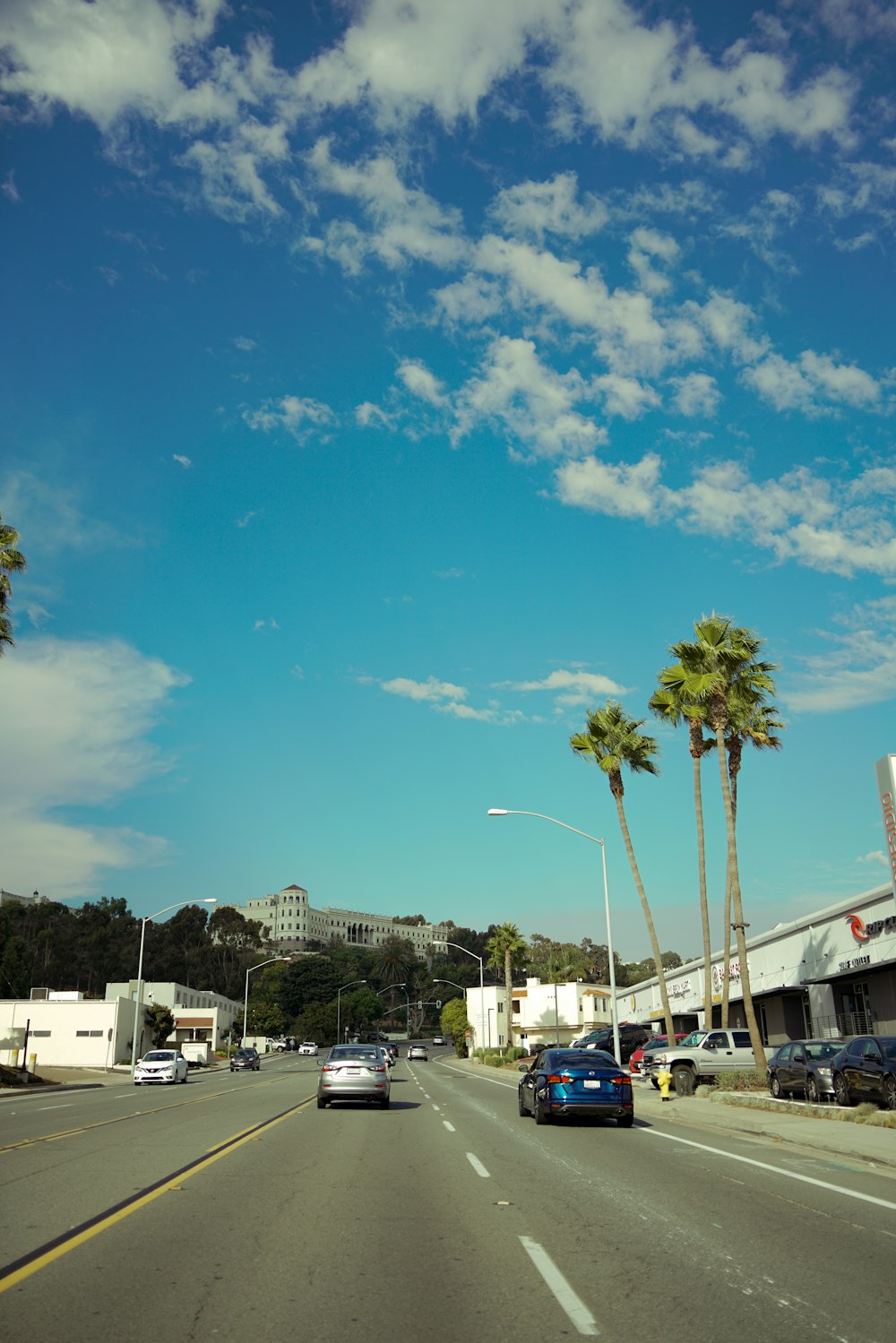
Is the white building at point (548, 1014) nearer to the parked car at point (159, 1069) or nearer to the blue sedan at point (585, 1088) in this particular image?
the parked car at point (159, 1069)

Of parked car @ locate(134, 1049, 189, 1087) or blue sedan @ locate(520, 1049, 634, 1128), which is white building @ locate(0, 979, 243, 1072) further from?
blue sedan @ locate(520, 1049, 634, 1128)

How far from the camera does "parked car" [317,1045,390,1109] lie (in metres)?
24.3

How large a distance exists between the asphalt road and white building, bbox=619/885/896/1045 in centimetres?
2366

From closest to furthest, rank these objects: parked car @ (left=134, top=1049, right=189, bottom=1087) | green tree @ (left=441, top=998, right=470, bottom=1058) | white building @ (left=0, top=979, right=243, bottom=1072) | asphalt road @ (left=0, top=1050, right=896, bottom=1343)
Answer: asphalt road @ (left=0, top=1050, right=896, bottom=1343), parked car @ (left=134, top=1049, right=189, bottom=1087), white building @ (left=0, top=979, right=243, bottom=1072), green tree @ (left=441, top=998, right=470, bottom=1058)

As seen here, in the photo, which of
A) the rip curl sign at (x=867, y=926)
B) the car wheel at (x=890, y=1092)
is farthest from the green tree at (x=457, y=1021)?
the car wheel at (x=890, y=1092)

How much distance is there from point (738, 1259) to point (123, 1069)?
2783 inches

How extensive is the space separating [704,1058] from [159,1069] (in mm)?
24594

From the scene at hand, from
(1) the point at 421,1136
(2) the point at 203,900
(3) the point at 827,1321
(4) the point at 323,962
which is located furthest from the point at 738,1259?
(4) the point at 323,962

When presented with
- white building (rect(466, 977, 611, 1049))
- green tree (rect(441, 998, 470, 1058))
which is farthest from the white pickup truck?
green tree (rect(441, 998, 470, 1058))

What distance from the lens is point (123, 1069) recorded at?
70875mm

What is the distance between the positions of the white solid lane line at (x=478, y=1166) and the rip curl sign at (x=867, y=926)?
2564 centimetres

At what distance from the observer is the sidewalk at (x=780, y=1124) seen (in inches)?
600

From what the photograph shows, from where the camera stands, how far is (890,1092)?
67.5 feet

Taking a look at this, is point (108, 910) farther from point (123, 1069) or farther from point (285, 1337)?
point (285, 1337)
